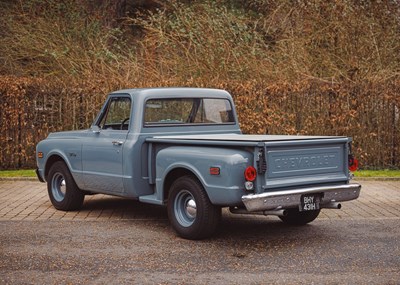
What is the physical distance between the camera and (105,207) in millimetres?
11094

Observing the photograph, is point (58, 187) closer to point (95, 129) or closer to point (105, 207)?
point (105, 207)

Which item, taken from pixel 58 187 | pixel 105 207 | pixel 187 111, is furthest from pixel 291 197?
pixel 58 187

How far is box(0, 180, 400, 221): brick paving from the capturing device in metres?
10.1

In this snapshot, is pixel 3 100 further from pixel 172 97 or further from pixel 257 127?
pixel 172 97

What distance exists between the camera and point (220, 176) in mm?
7840

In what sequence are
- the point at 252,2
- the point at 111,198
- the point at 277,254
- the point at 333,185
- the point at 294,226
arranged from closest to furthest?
the point at 277,254 → the point at 333,185 → the point at 294,226 → the point at 111,198 → the point at 252,2

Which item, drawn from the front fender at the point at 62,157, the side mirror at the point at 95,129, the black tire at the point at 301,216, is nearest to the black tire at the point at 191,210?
the black tire at the point at 301,216

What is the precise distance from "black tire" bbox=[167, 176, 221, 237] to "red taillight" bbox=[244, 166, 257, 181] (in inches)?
26.2

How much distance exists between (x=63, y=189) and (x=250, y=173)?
396 centimetres

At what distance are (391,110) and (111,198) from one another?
22.7 feet

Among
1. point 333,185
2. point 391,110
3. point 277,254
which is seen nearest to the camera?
point 277,254

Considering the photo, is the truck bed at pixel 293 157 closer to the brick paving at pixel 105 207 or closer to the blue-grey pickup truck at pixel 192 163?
the blue-grey pickup truck at pixel 192 163

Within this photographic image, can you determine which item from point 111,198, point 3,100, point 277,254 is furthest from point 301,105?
point 277,254

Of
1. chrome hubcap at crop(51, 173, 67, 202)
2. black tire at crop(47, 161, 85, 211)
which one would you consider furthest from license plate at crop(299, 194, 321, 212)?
chrome hubcap at crop(51, 173, 67, 202)
